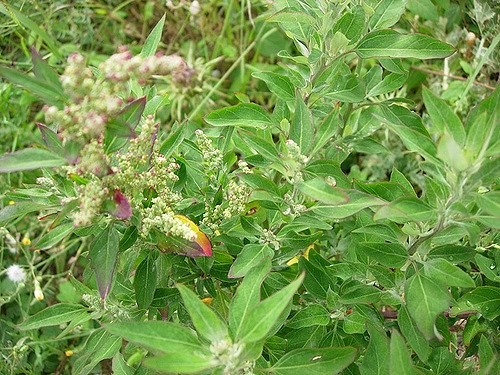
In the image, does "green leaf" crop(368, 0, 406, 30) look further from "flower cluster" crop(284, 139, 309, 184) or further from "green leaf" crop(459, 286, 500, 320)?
"green leaf" crop(459, 286, 500, 320)

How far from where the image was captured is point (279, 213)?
4.57 feet

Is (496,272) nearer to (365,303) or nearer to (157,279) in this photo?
(365,303)

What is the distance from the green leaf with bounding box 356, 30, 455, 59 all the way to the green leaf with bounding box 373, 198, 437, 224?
33 cm

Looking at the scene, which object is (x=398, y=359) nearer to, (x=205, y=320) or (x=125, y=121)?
(x=205, y=320)

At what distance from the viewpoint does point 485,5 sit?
219 cm

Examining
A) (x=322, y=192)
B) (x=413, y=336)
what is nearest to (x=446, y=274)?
(x=413, y=336)

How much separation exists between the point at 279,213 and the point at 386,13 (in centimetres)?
50

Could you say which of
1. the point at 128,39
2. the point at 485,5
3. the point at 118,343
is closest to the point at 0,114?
the point at 128,39

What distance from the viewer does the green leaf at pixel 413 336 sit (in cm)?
128

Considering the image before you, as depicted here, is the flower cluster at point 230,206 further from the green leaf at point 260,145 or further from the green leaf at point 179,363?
the green leaf at point 179,363

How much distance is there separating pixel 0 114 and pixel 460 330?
192cm

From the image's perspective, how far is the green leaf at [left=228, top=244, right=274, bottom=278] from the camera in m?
1.23

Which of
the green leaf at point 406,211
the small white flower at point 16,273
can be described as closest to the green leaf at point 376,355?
the green leaf at point 406,211

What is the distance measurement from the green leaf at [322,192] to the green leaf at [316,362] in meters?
0.27
